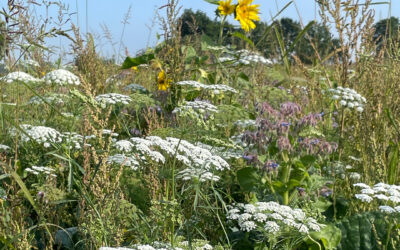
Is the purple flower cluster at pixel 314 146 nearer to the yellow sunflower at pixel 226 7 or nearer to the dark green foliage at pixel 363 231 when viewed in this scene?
the dark green foliage at pixel 363 231

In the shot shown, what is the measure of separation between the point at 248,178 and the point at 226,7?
260cm

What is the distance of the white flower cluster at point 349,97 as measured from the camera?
3.52 metres

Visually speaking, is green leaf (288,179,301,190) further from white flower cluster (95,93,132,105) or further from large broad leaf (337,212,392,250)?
white flower cluster (95,93,132,105)

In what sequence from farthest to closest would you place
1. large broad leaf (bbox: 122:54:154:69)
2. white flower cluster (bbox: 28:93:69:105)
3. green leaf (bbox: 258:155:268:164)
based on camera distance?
large broad leaf (bbox: 122:54:154:69)
white flower cluster (bbox: 28:93:69:105)
green leaf (bbox: 258:155:268:164)

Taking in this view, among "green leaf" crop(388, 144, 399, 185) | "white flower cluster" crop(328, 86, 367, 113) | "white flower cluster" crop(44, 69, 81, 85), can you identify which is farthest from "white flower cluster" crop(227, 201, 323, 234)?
"white flower cluster" crop(44, 69, 81, 85)

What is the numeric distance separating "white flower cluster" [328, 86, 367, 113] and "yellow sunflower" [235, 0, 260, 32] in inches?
70.5

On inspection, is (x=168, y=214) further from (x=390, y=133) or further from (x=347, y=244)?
(x=390, y=133)

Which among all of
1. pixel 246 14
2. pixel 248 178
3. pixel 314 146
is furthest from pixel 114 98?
pixel 246 14

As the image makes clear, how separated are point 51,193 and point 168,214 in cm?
75

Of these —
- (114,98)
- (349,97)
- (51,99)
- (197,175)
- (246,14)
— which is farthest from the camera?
(246,14)

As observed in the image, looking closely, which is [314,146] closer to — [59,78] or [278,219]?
[278,219]

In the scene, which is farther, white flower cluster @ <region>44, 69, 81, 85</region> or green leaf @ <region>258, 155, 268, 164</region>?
white flower cluster @ <region>44, 69, 81, 85</region>

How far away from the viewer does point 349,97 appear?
356 centimetres

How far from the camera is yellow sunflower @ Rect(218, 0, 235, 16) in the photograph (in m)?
5.09
